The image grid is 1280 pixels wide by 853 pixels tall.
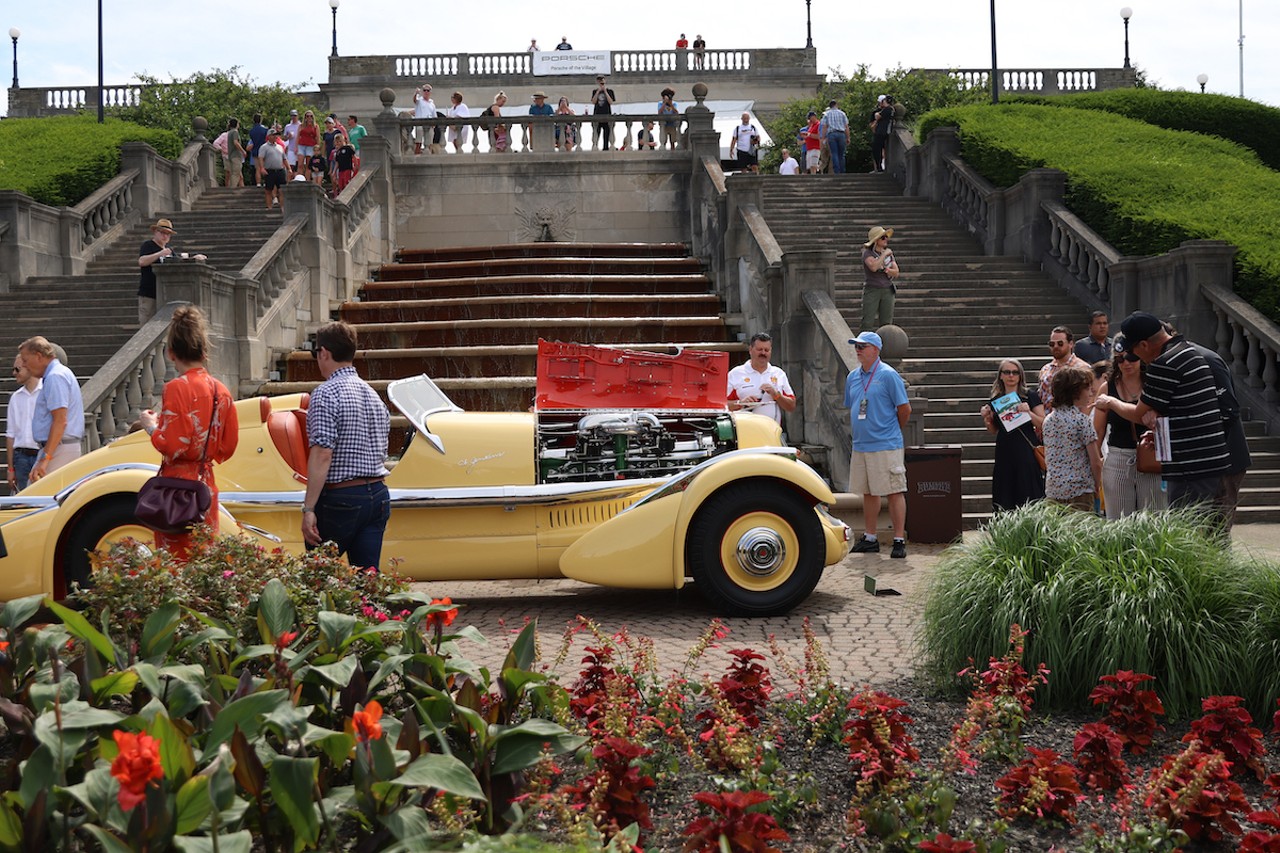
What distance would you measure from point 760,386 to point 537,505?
12.1ft

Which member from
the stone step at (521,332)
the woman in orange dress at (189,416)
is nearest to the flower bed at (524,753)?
the woman in orange dress at (189,416)

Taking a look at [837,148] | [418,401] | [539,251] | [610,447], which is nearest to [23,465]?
[418,401]

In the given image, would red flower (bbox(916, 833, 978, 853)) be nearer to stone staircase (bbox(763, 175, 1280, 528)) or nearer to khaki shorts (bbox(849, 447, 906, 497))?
khaki shorts (bbox(849, 447, 906, 497))

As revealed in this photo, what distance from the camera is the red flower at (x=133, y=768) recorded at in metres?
2.94

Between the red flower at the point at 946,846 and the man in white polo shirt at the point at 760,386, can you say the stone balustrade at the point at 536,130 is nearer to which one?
the man in white polo shirt at the point at 760,386

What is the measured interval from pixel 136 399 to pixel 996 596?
1131cm

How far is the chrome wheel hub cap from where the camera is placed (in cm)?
795

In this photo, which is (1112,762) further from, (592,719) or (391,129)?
(391,129)

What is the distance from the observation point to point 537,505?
8.20 meters

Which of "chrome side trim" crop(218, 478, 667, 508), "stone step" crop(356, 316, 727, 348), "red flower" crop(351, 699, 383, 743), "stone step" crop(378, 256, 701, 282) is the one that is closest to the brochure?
"chrome side trim" crop(218, 478, 667, 508)

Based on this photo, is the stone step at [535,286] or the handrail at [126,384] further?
the stone step at [535,286]

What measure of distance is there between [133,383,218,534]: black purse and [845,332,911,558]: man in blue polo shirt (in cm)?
589

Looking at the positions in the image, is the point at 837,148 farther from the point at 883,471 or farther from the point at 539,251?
the point at 883,471

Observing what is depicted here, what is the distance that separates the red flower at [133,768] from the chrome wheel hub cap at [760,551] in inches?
207
